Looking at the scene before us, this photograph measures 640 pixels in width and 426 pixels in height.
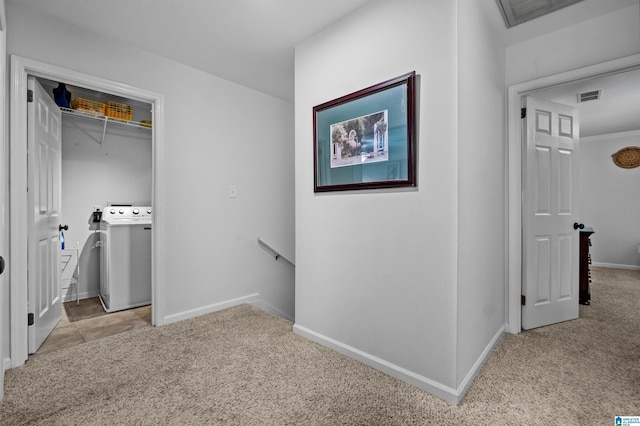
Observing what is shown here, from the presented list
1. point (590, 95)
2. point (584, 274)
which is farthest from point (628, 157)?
point (584, 274)

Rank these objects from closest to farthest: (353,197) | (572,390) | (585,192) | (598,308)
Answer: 1. (572,390)
2. (353,197)
3. (598,308)
4. (585,192)

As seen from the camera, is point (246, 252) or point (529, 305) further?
point (246, 252)

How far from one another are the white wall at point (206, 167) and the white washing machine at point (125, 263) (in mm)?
970

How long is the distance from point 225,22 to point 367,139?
1346mm

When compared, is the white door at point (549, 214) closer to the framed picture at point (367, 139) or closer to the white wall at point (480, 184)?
the white wall at point (480, 184)

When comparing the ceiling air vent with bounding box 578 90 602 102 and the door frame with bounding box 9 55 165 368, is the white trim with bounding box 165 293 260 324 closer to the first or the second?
the door frame with bounding box 9 55 165 368

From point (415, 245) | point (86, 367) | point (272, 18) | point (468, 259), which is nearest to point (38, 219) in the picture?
point (86, 367)

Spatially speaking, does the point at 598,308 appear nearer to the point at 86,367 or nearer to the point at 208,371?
the point at 208,371

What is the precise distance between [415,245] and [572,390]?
3.90 feet

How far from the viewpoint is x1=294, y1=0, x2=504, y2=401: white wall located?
1.60 m

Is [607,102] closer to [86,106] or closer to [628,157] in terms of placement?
[628,157]

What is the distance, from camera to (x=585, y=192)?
5586 mm

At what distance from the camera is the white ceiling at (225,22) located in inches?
77.1

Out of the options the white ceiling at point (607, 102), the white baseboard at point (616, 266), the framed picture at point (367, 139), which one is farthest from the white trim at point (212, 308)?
the white baseboard at point (616, 266)
